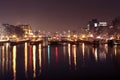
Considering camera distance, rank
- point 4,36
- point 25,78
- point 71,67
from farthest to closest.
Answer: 1. point 4,36
2. point 71,67
3. point 25,78

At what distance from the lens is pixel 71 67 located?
3228 centimetres

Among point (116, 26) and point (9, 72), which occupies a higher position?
point (116, 26)

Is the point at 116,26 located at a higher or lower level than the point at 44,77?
higher

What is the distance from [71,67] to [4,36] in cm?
7225

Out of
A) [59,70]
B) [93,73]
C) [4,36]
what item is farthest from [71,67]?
[4,36]

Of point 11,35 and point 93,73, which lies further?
point 11,35

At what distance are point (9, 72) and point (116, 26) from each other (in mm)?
61847

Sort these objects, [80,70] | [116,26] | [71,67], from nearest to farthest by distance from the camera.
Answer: [80,70] < [71,67] < [116,26]

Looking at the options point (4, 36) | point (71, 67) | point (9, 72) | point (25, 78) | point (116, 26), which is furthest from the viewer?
point (4, 36)

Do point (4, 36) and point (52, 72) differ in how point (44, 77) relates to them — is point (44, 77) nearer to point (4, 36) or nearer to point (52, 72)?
point (52, 72)

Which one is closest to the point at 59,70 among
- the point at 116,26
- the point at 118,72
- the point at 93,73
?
the point at 93,73

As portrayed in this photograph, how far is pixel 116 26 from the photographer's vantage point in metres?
86.4

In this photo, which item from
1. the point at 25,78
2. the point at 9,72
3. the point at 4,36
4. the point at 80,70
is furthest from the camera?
the point at 4,36

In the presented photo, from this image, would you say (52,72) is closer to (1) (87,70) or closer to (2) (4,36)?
(1) (87,70)
